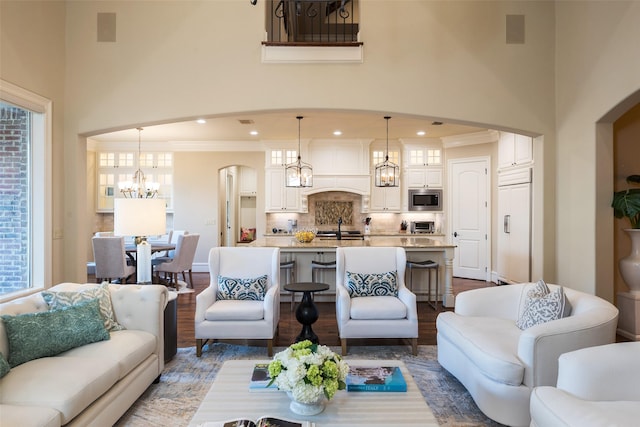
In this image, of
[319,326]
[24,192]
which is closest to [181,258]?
[24,192]

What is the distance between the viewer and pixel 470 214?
781 cm

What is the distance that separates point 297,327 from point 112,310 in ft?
7.22

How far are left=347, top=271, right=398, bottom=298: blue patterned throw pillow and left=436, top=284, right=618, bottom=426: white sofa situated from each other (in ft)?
3.78

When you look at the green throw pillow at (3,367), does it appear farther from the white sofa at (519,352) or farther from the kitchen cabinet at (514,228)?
the kitchen cabinet at (514,228)

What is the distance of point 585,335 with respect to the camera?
2416 millimetres

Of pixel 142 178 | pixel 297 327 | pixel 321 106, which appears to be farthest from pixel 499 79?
pixel 142 178

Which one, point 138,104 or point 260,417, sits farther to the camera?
point 138,104

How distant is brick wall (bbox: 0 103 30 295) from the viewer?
12.4 feet

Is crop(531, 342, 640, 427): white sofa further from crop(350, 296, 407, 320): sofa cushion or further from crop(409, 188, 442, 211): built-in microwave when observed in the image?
crop(409, 188, 442, 211): built-in microwave

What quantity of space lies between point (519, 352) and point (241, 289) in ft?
8.52

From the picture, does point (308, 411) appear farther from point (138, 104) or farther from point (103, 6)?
point (103, 6)

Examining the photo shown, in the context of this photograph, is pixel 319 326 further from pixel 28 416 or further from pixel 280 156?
pixel 280 156

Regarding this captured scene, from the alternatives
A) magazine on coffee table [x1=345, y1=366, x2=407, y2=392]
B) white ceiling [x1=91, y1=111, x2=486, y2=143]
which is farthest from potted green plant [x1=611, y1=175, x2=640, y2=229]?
magazine on coffee table [x1=345, y1=366, x2=407, y2=392]

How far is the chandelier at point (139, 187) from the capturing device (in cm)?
803
